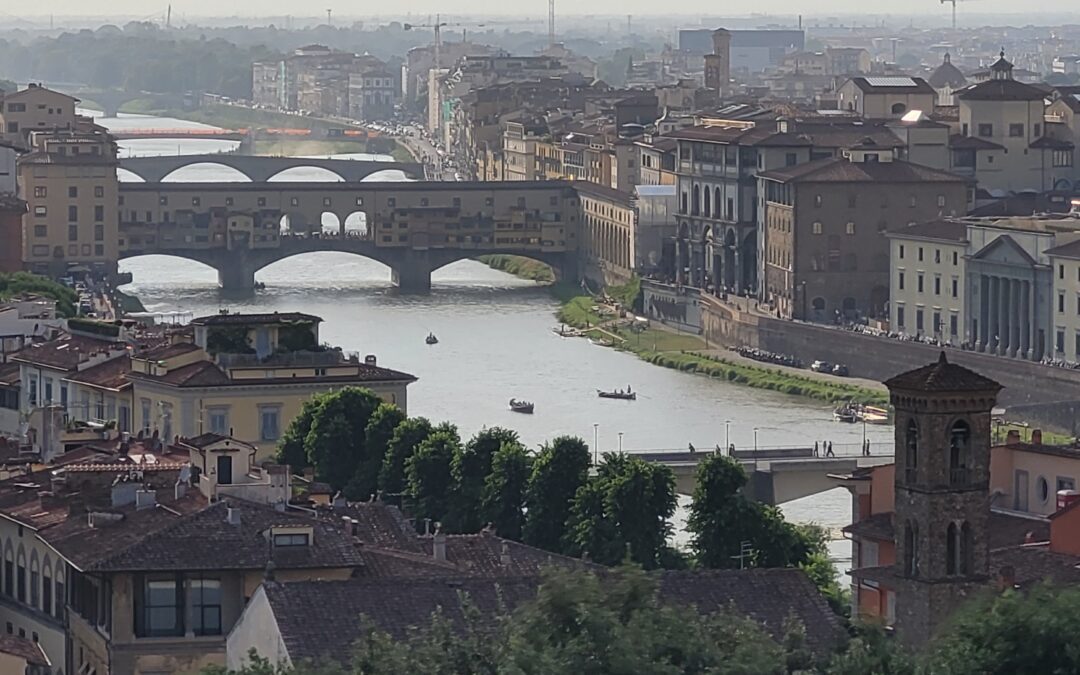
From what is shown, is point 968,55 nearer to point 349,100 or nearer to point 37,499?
point 349,100

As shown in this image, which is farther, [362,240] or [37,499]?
[362,240]

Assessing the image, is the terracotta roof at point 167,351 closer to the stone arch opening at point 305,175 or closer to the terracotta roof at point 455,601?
the terracotta roof at point 455,601

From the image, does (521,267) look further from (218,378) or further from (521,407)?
(218,378)

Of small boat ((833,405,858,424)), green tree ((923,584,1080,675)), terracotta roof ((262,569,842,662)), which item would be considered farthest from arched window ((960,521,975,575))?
small boat ((833,405,858,424))

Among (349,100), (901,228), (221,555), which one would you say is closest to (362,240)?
(901,228)

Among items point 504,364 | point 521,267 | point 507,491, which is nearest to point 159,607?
point 507,491

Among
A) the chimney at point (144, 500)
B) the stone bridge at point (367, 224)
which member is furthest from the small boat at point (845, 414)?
the chimney at point (144, 500)
